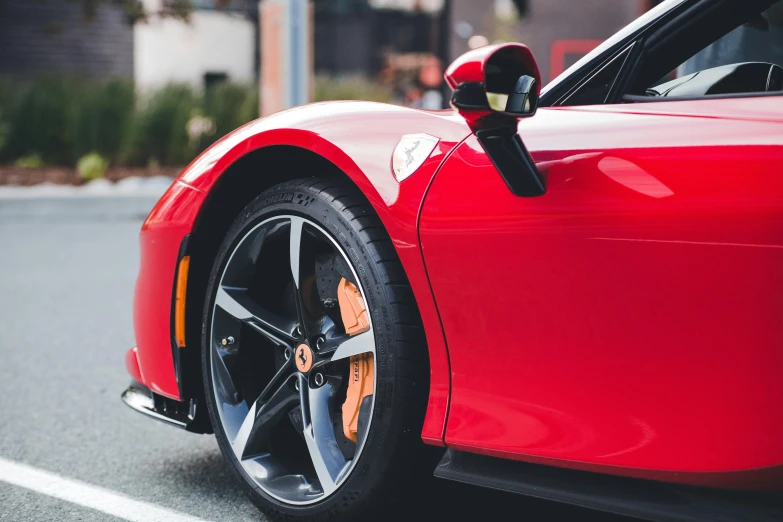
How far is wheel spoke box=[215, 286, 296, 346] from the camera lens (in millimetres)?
2566

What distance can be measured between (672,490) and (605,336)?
0.32 meters

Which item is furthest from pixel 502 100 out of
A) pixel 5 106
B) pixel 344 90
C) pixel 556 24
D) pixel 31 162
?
pixel 556 24

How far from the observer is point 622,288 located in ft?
6.15

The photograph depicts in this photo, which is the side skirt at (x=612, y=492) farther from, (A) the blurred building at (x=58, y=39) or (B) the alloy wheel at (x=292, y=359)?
(A) the blurred building at (x=58, y=39)

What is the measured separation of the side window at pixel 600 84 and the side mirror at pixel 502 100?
293 mm

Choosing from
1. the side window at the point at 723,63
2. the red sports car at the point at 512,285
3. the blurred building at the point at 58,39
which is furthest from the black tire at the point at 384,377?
the blurred building at the point at 58,39

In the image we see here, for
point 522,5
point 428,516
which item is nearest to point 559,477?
point 428,516

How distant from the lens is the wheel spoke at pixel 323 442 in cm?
238

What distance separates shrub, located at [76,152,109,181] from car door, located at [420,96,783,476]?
14.4 meters

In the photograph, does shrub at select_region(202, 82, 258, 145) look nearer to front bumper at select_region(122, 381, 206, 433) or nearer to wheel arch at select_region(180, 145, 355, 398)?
front bumper at select_region(122, 381, 206, 433)

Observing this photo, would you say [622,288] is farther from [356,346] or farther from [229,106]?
[229,106]

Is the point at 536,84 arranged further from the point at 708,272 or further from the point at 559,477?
the point at 559,477

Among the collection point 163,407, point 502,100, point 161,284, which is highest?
point 502,100

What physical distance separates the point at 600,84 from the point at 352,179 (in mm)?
615
